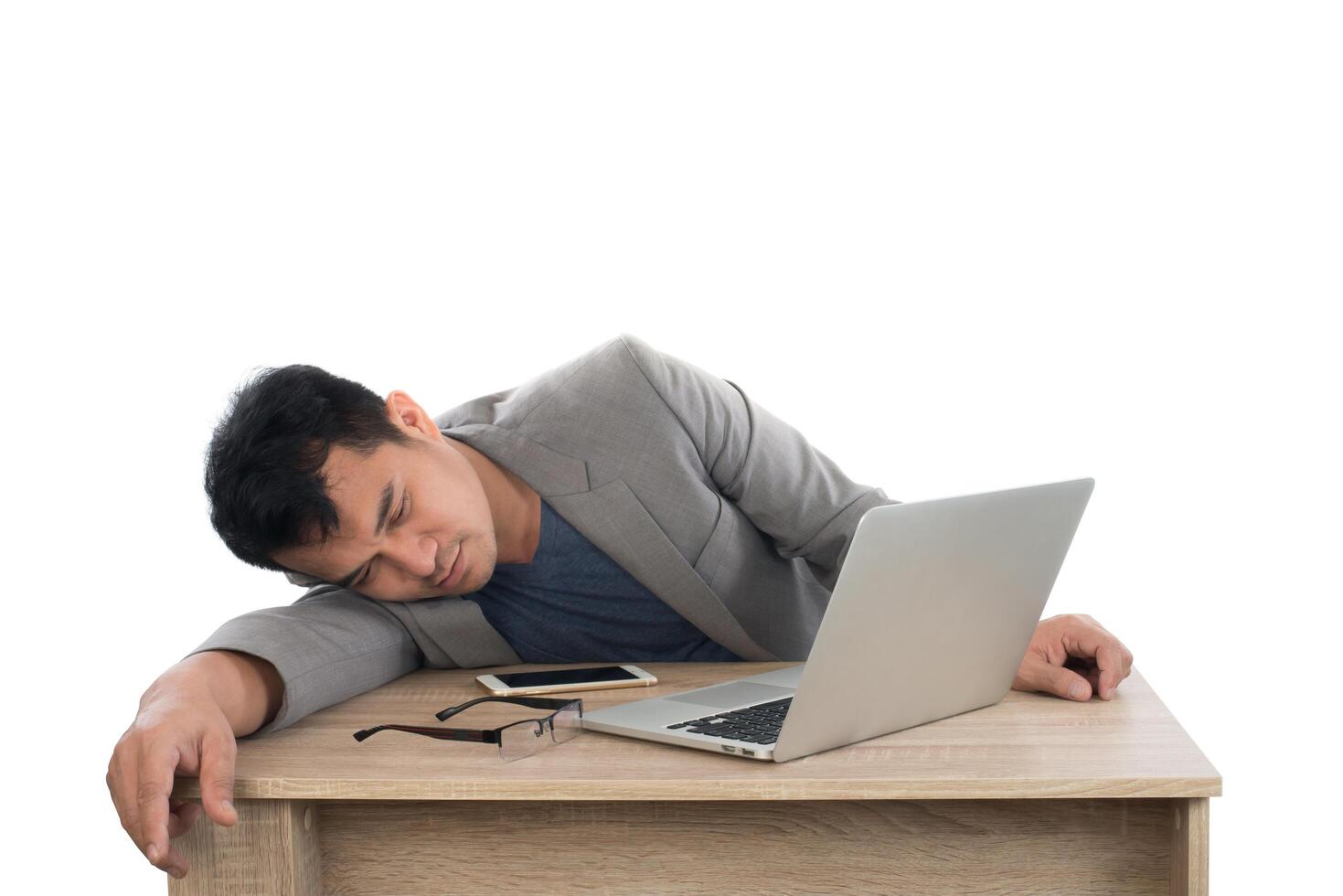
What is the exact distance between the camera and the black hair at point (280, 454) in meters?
1.38

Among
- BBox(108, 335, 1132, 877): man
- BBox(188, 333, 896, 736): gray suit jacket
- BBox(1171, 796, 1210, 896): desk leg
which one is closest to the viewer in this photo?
BBox(1171, 796, 1210, 896): desk leg

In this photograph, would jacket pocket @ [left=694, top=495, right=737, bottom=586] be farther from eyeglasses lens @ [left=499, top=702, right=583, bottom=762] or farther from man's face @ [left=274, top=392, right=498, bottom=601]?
eyeglasses lens @ [left=499, top=702, right=583, bottom=762]

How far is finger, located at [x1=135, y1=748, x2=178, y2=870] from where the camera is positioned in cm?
108

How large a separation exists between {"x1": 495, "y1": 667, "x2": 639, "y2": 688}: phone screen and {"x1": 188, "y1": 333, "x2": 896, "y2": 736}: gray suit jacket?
13 cm

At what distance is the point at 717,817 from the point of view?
3.79 feet

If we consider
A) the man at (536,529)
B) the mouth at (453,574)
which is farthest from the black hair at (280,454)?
the mouth at (453,574)

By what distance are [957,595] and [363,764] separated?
53 centimetres

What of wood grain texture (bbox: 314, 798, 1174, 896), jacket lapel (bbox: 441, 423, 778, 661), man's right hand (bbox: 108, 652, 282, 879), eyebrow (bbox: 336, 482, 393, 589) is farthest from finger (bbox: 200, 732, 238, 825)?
jacket lapel (bbox: 441, 423, 778, 661)

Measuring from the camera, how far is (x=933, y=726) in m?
1.21

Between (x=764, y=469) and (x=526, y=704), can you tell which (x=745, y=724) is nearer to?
(x=526, y=704)

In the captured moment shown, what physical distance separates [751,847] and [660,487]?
565 millimetres

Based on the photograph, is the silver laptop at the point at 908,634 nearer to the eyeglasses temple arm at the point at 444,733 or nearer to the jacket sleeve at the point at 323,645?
the eyeglasses temple arm at the point at 444,733

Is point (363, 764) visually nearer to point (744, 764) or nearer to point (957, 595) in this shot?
point (744, 764)

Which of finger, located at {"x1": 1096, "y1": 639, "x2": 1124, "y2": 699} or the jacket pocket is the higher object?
the jacket pocket
